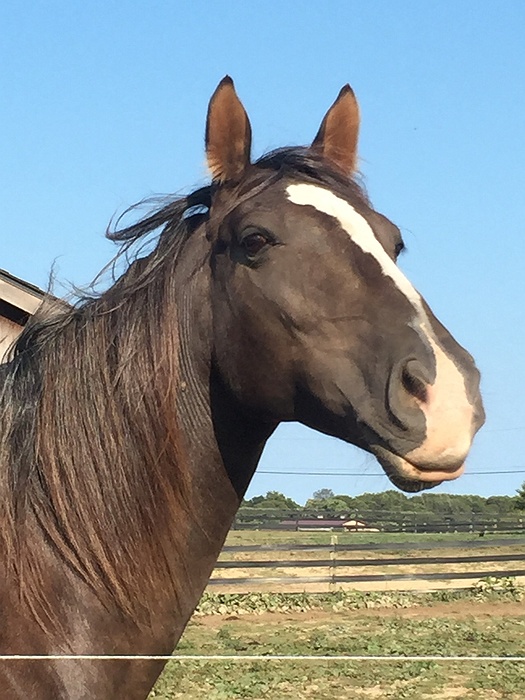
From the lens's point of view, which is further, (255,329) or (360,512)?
(360,512)

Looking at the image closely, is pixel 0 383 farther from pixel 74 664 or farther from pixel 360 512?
pixel 360 512

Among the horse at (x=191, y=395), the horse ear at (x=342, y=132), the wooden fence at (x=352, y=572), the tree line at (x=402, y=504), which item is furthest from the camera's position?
the tree line at (x=402, y=504)

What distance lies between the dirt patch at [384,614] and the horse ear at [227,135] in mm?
10052

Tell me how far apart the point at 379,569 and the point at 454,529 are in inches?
475

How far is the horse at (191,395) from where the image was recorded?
7.32ft

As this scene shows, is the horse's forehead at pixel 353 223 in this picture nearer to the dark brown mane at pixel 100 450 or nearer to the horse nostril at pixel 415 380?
the horse nostril at pixel 415 380

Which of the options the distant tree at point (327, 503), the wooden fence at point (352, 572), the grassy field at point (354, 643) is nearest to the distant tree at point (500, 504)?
the distant tree at point (327, 503)

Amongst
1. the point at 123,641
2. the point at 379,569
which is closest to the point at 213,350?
the point at 123,641

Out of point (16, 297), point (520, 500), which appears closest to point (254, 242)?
point (16, 297)

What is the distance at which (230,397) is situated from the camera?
256 centimetres

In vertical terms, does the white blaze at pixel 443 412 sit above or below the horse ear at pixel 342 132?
below

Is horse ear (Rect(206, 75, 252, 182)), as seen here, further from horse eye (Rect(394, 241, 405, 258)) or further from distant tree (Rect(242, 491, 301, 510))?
distant tree (Rect(242, 491, 301, 510))

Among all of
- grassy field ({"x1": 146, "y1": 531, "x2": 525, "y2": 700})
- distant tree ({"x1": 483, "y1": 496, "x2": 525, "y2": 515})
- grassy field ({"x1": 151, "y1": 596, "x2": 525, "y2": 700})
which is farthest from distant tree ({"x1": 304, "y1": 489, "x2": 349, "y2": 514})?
grassy field ({"x1": 151, "y1": 596, "x2": 525, "y2": 700})

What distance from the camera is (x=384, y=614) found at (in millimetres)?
12984
